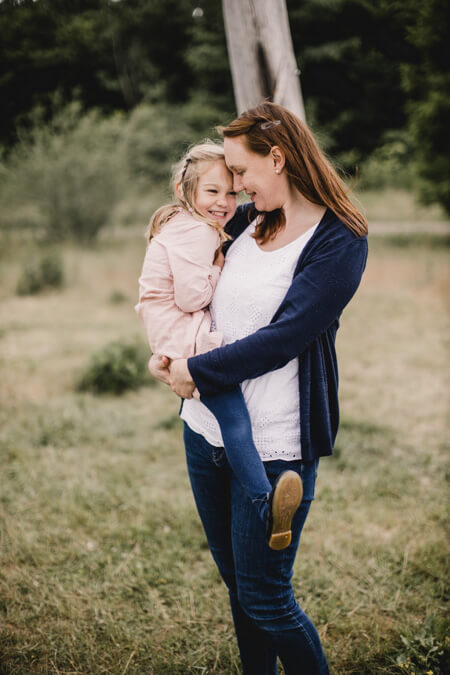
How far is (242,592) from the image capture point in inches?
61.4

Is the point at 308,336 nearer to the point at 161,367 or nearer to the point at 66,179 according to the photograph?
the point at 161,367

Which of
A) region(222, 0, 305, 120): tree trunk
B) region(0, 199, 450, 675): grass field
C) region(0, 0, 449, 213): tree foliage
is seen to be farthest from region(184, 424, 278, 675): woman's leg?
region(0, 0, 449, 213): tree foliage

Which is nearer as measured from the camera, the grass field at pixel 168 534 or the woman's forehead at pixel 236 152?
the woman's forehead at pixel 236 152

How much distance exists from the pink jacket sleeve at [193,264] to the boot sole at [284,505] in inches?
25.0

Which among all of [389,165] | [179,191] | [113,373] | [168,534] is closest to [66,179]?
[113,373]

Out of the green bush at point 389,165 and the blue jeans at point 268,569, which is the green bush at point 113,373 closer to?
the blue jeans at point 268,569

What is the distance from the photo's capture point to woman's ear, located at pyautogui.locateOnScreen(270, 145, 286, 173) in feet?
4.93

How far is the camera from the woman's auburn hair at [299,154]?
1.47 m

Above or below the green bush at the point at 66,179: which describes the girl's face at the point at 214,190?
below

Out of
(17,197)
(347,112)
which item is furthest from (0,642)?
(347,112)

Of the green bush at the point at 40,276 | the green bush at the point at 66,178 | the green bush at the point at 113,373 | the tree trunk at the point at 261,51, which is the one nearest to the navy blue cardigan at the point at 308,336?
the tree trunk at the point at 261,51

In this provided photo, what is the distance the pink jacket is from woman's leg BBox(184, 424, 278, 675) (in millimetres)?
326

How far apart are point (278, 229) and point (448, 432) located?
136 inches

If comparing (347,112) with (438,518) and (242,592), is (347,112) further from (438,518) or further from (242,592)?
(242,592)
